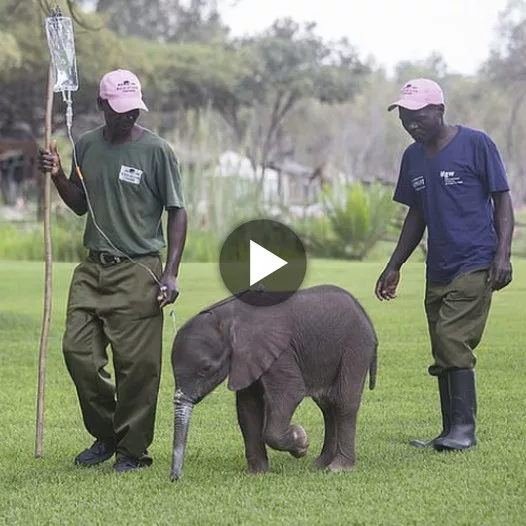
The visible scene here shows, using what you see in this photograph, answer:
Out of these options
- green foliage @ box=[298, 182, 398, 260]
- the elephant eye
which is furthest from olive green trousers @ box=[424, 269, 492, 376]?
green foliage @ box=[298, 182, 398, 260]

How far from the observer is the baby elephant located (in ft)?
21.2

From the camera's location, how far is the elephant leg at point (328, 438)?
6.86 metres

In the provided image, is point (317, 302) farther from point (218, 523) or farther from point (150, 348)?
point (218, 523)

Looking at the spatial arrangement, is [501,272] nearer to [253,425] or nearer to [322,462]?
[322,462]

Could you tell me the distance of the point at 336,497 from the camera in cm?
613

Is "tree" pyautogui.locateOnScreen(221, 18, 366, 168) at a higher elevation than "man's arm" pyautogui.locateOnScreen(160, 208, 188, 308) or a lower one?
higher

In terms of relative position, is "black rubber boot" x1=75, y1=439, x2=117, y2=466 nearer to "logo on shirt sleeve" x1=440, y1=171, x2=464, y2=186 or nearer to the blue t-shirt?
the blue t-shirt

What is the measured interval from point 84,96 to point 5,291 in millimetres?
30991

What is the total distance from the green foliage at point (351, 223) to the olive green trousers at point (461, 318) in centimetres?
1826

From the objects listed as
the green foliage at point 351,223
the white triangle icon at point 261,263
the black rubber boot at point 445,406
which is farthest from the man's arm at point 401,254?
the green foliage at point 351,223

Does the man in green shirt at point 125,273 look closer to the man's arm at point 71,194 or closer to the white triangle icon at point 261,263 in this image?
the man's arm at point 71,194

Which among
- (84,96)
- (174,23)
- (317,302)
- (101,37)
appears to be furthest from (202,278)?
(174,23)

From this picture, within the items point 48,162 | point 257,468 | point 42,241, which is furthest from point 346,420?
point 42,241

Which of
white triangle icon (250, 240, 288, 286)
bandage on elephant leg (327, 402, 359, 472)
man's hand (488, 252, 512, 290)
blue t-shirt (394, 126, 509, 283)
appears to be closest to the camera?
bandage on elephant leg (327, 402, 359, 472)
